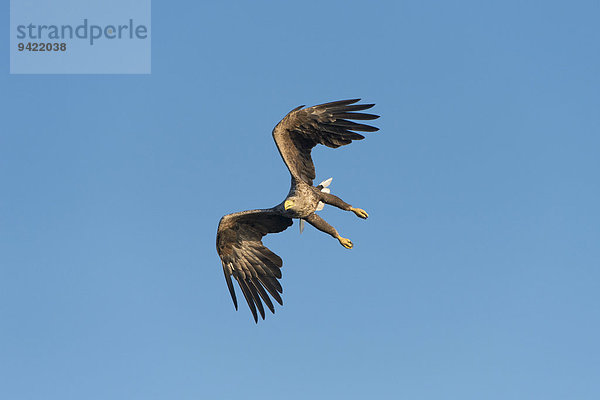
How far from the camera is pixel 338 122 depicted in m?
20.0

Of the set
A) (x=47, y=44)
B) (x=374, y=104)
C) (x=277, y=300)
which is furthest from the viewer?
(x=47, y=44)

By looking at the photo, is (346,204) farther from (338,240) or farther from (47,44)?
(47,44)

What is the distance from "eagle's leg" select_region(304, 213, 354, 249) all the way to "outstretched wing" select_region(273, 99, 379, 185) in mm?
734

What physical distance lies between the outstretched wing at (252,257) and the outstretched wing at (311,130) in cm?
165

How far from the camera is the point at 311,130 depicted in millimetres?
20219

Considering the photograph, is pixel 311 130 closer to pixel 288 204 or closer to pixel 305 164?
pixel 305 164

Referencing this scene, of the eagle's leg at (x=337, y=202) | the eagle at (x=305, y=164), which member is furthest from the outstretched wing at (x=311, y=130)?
the eagle's leg at (x=337, y=202)

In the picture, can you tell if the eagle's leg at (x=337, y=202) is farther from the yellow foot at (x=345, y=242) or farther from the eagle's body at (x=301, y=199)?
the yellow foot at (x=345, y=242)

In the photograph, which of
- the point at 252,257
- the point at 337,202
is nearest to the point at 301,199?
the point at 337,202

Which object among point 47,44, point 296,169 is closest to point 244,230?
point 296,169

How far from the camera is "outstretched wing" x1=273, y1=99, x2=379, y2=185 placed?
1983 cm

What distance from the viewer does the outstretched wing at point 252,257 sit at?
2161 cm

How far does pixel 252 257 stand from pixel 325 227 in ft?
8.36

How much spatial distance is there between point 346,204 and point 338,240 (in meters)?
0.76
